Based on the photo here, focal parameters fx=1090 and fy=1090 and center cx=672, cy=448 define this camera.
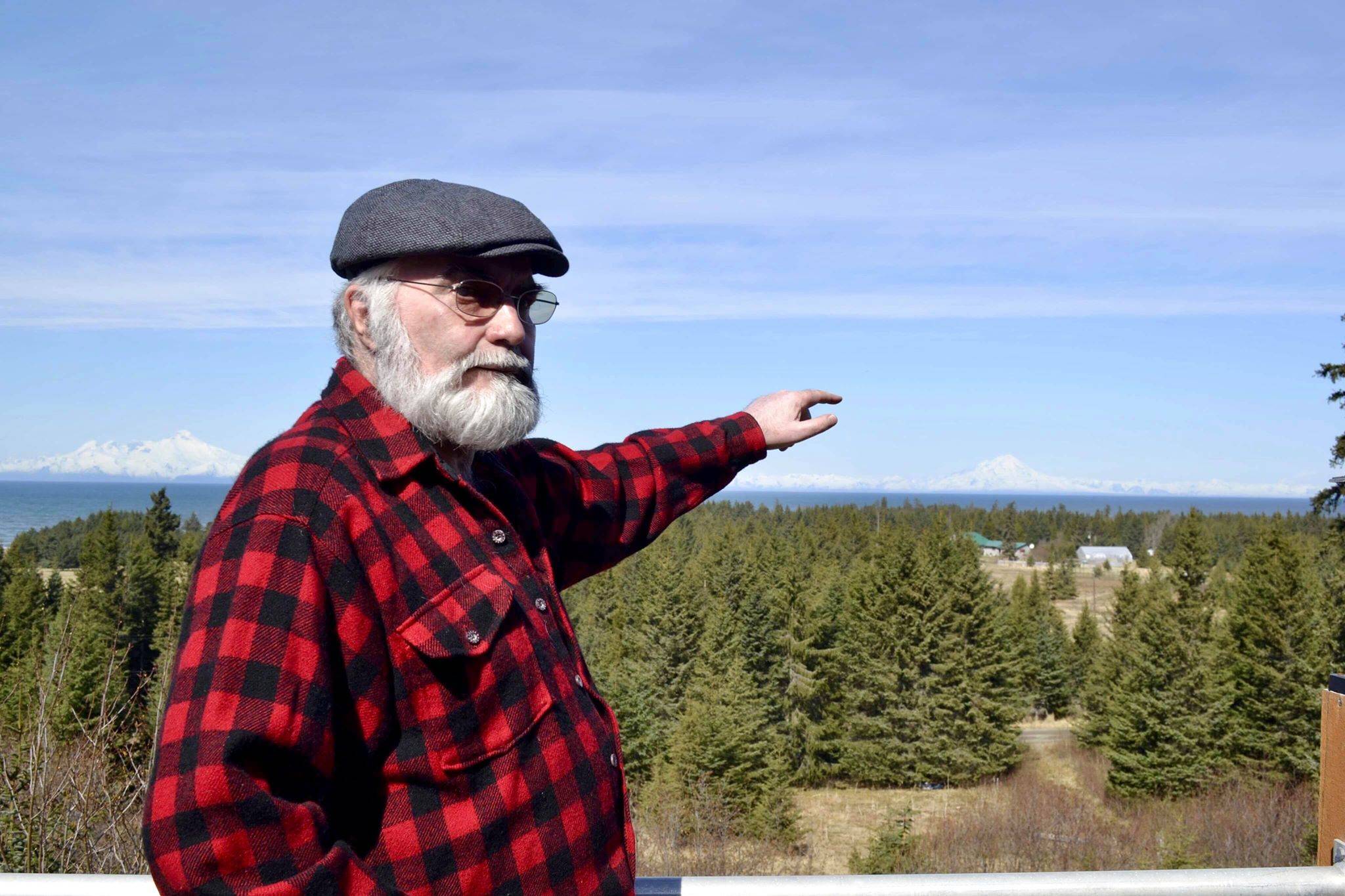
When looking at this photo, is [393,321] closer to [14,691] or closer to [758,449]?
[758,449]

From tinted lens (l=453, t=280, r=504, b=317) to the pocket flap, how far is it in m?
0.50

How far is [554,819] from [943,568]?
4713cm

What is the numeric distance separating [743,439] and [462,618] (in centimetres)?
134

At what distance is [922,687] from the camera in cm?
4578

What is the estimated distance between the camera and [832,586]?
52094 millimetres

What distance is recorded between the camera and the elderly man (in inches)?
59.9

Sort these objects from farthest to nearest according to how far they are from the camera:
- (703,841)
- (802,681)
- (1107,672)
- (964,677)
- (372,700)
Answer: (802,681)
(964,677)
(1107,672)
(703,841)
(372,700)

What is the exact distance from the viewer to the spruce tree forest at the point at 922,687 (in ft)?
95.8

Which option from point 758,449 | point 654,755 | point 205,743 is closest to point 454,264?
point 205,743

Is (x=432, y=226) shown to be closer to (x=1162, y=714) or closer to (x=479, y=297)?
(x=479, y=297)

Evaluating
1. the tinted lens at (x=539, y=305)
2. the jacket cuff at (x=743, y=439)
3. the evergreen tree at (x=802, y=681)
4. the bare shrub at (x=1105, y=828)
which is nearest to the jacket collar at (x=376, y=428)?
the tinted lens at (x=539, y=305)

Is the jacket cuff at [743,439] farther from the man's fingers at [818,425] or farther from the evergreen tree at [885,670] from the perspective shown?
the evergreen tree at [885,670]

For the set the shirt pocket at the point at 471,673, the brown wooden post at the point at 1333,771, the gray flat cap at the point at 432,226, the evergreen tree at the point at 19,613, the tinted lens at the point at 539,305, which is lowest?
the evergreen tree at the point at 19,613

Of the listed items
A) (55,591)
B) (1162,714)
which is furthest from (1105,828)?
(55,591)
